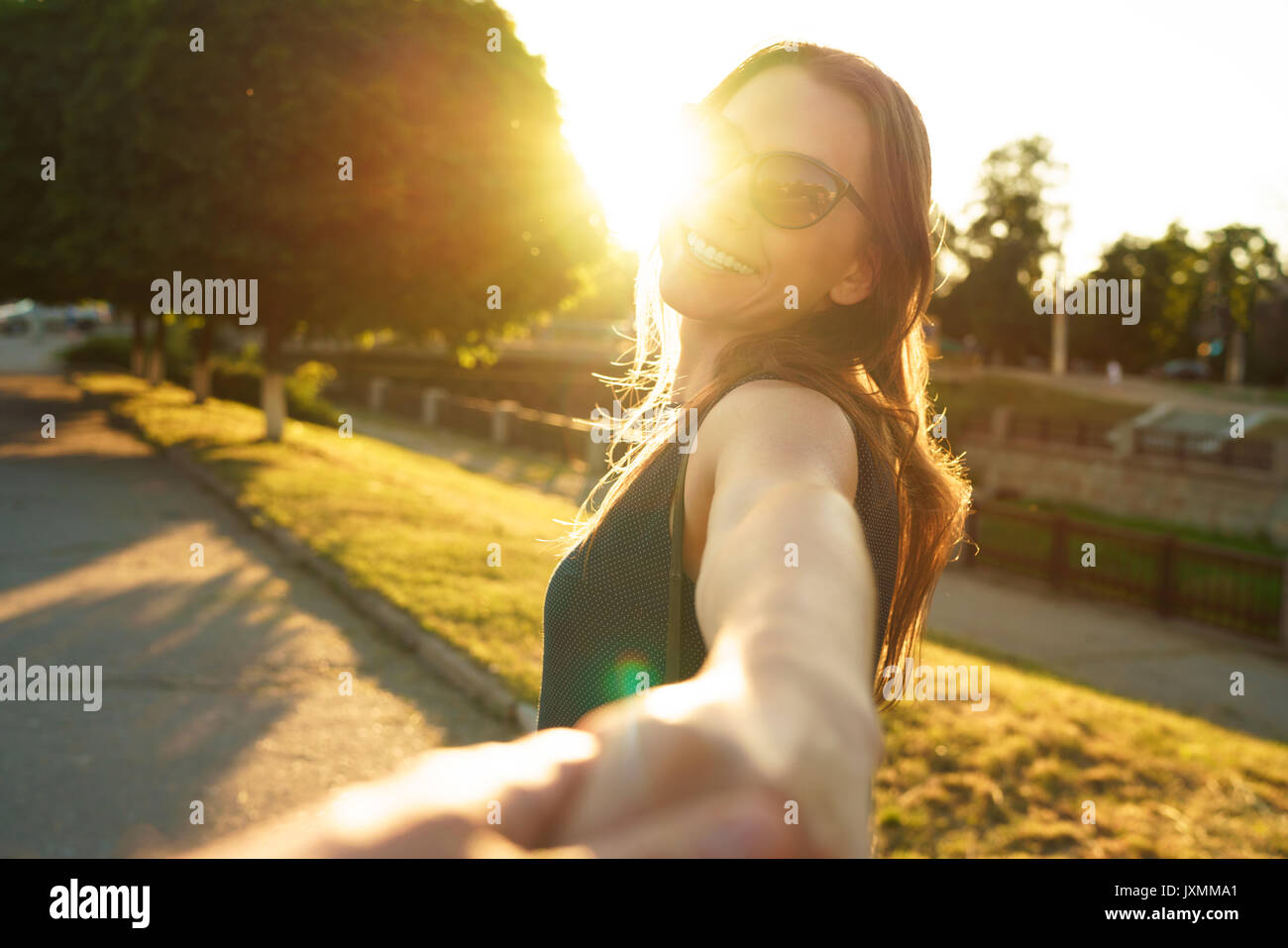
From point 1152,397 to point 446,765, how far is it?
160 ft

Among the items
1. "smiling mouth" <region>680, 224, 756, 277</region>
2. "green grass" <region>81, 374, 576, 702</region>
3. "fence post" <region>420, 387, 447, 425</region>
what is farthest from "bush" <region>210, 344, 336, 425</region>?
"smiling mouth" <region>680, 224, 756, 277</region>

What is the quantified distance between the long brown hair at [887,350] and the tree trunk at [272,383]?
17.1 m

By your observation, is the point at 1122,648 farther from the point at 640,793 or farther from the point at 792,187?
the point at 640,793

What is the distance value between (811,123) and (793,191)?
11 centimetres

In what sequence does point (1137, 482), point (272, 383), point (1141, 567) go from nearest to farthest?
point (272, 383) → point (1141, 567) → point (1137, 482)

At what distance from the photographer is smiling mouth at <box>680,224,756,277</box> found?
1.52m

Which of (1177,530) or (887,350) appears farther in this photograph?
(1177,530)

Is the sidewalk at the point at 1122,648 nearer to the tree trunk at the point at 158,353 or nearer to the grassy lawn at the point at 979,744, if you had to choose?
the grassy lawn at the point at 979,744

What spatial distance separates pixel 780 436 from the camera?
1120mm

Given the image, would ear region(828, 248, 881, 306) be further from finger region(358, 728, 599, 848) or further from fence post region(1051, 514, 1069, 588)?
fence post region(1051, 514, 1069, 588)

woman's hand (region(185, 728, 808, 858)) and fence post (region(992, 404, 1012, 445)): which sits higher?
woman's hand (region(185, 728, 808, 858))

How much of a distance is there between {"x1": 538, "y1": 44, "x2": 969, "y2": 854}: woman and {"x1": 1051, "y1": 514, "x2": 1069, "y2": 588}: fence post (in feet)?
60.0

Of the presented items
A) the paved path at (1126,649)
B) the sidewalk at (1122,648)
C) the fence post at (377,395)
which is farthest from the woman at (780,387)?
the fence post at (377,395)

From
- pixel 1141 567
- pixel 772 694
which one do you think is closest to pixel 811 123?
pixel 772 694
